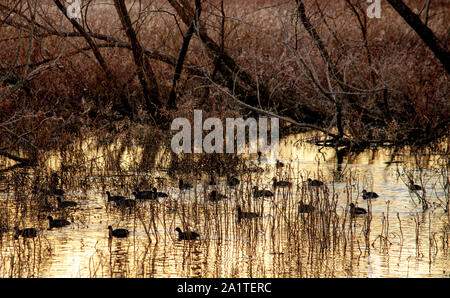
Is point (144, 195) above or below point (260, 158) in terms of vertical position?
below

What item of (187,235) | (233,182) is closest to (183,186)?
(233,182)

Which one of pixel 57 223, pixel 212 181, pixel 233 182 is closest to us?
pixel 57 223

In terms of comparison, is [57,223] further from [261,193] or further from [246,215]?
[261,193]

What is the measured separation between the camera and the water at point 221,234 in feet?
22.5

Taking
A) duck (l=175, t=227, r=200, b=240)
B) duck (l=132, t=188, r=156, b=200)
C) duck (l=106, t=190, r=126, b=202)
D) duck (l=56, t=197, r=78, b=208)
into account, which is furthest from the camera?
duck (l=132, t=188, r=156, b=200)

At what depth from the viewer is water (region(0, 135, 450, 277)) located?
684 cm

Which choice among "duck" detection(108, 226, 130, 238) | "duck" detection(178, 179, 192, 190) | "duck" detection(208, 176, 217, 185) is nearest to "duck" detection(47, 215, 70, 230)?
"duck" detection(108, 226, 130, 238)

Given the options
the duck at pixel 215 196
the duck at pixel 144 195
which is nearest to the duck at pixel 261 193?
the duck at pixel 215 196

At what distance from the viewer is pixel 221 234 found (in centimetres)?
788

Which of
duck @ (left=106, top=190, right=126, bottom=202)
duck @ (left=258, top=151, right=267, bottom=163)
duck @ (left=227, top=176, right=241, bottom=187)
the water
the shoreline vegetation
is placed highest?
the shoreline vegetation

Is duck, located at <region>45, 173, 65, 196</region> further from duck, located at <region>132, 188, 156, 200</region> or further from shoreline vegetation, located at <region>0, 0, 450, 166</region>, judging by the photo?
shoreline vegetation, located at <region>0, 0, 450, 166</region>

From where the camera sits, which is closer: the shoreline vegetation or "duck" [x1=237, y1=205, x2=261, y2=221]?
"duck" [x1=237, y1=205, x2=261, y2=221]

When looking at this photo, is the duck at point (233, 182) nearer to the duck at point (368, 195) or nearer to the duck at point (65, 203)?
the duck at point (368, 195)
